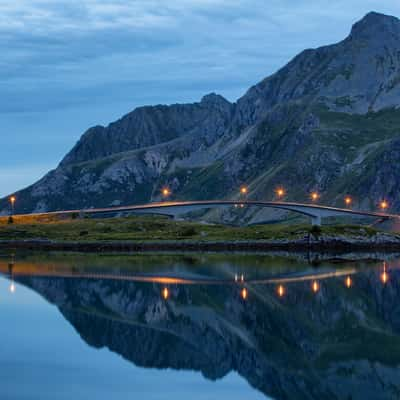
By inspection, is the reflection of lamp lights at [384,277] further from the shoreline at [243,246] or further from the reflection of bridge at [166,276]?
the shoreline at [243,246]

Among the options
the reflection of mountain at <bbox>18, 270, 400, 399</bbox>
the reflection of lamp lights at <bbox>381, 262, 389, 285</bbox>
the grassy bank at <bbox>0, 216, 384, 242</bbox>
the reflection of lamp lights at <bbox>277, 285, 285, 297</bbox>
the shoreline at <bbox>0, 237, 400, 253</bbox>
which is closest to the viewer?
the reflection of mountain at <bbox>18, 270, 400, 399</bbox>

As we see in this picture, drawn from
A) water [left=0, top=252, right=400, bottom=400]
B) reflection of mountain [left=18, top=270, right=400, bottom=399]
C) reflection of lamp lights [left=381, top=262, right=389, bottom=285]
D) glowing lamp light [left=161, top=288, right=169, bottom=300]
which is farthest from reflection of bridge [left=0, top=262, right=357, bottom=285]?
glowing lamp light [left=161, top=288, right=169, bottom=300]

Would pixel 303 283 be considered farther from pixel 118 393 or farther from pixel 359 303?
pixel 118 393

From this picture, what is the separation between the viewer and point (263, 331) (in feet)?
177

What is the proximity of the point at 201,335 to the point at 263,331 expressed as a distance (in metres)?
4.06

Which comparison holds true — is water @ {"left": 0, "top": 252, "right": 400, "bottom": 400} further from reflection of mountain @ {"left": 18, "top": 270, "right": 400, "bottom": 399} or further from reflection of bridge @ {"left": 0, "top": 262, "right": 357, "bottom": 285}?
reflection of bridge @ {"left": 0, "top": 262, "right": 357, "bottom": 285}

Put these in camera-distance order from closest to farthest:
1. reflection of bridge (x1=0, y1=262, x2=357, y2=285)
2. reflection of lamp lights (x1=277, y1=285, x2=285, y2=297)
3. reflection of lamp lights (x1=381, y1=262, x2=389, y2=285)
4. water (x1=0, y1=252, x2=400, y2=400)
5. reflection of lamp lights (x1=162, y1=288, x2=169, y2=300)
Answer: water (x1=0, y1=252, x2=400, y2=400)
reflection of lamp lights (x1=277, y1=285, x2=285, y2=297)
reflection of lamp lights (x1=162, y1=288, x2=169, y2=300)
reflection of lamp lights (x1=381, y1=262, x2=389, y2=285)
reflection of bridge (x1=0, y1=262, x2=357, y2=285)

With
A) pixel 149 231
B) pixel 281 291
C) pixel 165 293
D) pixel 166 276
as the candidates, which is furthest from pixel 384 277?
pixel 149 231

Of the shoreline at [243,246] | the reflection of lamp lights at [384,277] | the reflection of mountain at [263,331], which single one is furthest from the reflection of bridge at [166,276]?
the shoreline at [243,246]

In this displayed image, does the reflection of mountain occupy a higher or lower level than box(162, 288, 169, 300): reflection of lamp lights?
higher

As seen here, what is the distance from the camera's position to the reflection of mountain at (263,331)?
4041cm

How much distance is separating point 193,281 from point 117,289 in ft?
36.5

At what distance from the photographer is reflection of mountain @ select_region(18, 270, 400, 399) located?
133 feet

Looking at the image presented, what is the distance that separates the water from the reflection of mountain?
0.10 meters
